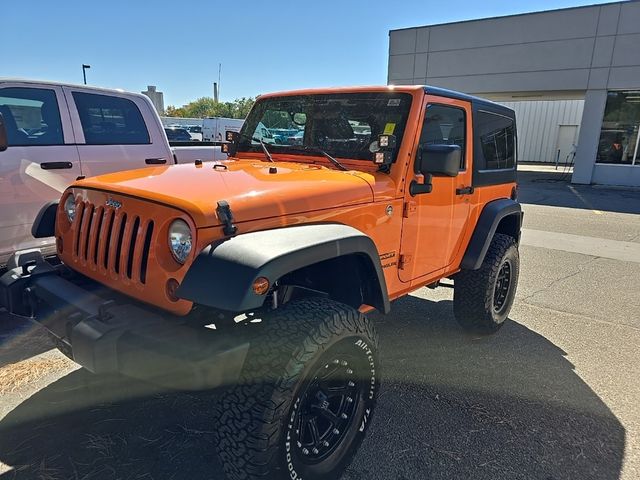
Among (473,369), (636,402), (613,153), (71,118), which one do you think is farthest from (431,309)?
(613,153)

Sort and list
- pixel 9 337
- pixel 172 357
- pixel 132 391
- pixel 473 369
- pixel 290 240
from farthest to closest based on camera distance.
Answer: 1. pixel 9 337
2. pixel 473 369
3. pixel 132 391
4. pixel 290 240
5. pixel 172 357

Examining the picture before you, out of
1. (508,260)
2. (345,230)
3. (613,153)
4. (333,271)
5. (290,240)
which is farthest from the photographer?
(613,153)

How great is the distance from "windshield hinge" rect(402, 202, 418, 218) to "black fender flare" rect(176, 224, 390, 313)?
2.68ft

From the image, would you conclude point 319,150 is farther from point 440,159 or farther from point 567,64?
point 567,64

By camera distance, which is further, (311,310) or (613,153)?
(613,153)

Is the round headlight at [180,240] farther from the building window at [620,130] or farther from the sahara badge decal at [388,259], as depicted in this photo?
the building window at [620,130]

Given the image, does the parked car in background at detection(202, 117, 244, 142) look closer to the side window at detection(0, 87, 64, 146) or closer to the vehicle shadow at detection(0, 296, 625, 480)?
the side window at detection(0, 87, 64, 146)

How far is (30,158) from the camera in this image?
426cm

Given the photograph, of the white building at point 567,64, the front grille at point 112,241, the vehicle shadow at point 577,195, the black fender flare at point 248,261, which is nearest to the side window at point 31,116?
the front grille at point 112,241

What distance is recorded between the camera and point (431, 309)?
4645 millimetres

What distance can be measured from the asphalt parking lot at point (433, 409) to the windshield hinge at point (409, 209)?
1171mm

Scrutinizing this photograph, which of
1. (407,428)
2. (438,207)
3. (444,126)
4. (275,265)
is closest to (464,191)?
(438,207)

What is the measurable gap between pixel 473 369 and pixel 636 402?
3.35 ft

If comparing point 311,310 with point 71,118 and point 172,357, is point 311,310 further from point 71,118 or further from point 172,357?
point 71,118
